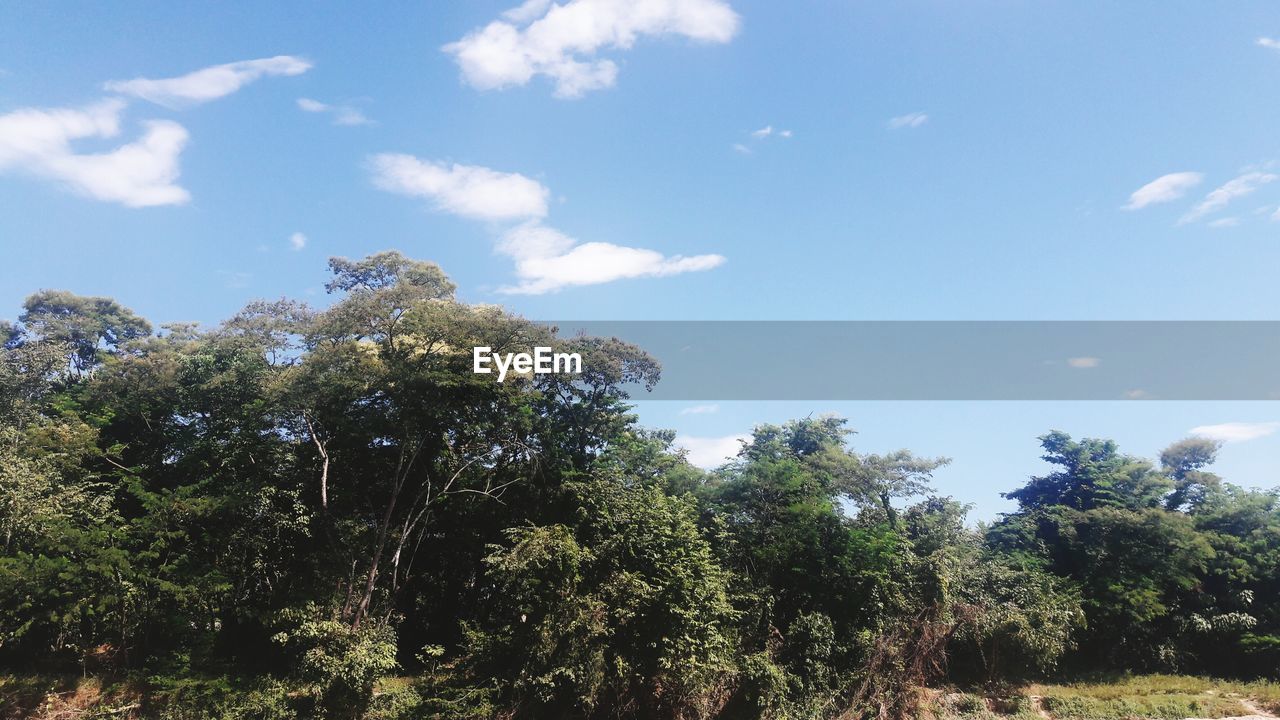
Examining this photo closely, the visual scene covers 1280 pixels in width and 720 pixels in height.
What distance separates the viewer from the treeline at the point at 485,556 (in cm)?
1209

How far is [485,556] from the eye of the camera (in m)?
15.5

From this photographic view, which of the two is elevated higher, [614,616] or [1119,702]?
[614,616]

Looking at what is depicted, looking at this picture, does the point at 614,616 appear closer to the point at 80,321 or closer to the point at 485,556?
the point at 485,556

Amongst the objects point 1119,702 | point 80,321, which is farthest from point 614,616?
point 80,321

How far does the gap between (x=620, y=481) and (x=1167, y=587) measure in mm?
14662

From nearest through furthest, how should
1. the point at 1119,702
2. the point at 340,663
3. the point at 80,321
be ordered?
the point at 340,663, the point at 1119,702, the point at 80,321

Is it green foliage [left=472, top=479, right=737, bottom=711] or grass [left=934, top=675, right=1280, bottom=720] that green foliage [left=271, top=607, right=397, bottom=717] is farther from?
grass [left=934, top=675, right=1280, bottom=720]

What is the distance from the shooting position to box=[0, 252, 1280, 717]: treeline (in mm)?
12094

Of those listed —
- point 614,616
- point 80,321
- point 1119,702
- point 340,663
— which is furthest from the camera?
point 80,321

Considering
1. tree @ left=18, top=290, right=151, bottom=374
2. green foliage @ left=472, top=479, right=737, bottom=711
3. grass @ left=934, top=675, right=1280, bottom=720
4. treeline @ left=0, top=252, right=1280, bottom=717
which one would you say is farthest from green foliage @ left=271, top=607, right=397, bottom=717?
tree @ left=18, top=290, right=151, bottom=374

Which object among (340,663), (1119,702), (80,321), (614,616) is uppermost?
(80,321)

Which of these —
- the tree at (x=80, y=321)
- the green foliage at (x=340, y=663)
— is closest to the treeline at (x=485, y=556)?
the green foliage at (x=340, y=663)

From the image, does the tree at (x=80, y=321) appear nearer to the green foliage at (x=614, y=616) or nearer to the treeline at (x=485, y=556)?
the treeline at (x=485, y=556)

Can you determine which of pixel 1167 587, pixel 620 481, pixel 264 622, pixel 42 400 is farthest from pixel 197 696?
pixel 1167 587
